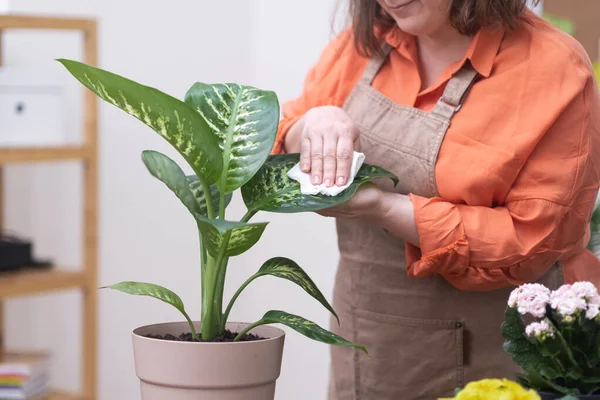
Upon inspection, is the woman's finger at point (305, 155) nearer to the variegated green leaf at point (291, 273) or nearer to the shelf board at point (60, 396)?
the variegated green leaf at point (291, 273)

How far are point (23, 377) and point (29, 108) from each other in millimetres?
832

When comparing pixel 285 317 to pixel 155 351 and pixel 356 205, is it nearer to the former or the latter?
pixel 155 351

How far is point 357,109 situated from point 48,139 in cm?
152

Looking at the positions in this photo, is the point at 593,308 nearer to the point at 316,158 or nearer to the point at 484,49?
the point at 316,158

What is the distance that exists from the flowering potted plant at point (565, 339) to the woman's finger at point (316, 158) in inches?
12.0

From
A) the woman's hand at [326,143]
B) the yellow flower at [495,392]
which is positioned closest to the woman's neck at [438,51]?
the woman's hand at [326,143]

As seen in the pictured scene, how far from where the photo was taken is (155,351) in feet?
3.14

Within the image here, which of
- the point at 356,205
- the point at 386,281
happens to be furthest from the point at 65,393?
the point at 356,205

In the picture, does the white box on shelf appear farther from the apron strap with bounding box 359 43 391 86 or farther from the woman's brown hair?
the woman's brown hair

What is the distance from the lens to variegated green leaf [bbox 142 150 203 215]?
1.04m

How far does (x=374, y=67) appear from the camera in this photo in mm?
1510

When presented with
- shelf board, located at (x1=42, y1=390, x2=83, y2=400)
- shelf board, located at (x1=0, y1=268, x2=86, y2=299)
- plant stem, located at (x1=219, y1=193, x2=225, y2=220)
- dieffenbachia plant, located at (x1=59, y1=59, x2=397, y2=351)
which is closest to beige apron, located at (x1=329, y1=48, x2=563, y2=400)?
dieffenbachia plant, located at (x1=59, y1=59, x2=397, y2=351)

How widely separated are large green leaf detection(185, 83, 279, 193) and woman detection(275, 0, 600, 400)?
0.36 ft

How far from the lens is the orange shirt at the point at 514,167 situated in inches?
49.5
